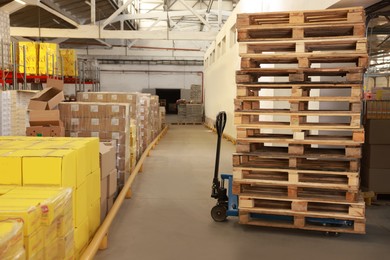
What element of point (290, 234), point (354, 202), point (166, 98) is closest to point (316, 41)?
point (354, 202)

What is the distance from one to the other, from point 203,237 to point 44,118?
111 inches

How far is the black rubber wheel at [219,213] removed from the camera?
17.5 feet

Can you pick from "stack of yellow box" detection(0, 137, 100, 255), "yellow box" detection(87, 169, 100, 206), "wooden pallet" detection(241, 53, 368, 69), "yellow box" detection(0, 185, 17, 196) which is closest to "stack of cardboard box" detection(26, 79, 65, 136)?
"stack of yellow box" detection(0, 137, 100, 255)

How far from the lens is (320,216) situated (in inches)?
186

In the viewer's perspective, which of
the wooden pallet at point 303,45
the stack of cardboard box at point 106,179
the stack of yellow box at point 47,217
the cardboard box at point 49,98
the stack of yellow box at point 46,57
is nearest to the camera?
the stack of yellow box at point 47,217

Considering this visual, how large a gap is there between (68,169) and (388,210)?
476cm

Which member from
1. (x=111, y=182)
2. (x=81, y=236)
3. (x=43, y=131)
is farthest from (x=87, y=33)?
(x=81, y=236)

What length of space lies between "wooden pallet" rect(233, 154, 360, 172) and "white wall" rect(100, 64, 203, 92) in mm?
25101

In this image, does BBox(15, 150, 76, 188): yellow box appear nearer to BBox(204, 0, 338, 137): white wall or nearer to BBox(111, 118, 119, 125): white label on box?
BBox(111, 118, 119, 125): white label on box

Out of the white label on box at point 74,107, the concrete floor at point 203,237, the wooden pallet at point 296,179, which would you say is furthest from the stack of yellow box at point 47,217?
the white label on box at point 74,107

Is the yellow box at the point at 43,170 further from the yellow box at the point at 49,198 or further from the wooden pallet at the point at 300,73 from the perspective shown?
the wooden pallet at the point at 300,73

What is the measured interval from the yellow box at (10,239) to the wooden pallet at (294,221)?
3.32m

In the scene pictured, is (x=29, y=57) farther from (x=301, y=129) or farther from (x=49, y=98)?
(x=301, y=129)

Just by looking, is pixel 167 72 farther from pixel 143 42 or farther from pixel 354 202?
pixel 354 202
